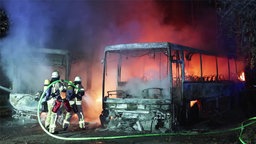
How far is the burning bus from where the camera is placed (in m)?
8.14

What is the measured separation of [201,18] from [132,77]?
63.0ft

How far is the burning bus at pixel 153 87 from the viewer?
814cm

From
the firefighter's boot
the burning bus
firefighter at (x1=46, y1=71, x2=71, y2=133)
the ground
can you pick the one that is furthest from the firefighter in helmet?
the burning bus

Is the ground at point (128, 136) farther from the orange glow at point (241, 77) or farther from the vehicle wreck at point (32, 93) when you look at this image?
the orange glow at point (241, 77)

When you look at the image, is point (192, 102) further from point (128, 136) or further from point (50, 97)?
point (50, 97)

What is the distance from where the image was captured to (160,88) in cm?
845

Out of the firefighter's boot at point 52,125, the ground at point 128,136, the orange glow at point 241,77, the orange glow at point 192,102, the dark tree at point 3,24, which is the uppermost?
the dark tree at point 3,24

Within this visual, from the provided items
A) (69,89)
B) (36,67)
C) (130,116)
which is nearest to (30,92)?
(36,67)

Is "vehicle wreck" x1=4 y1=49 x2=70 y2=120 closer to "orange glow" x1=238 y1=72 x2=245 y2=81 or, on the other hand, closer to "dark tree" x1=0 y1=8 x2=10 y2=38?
"dark tree" x1=0 y1=8 x2=10 y2=38

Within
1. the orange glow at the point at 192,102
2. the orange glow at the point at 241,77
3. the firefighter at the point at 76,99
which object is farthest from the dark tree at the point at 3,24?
the orange glow at the point at 241,77

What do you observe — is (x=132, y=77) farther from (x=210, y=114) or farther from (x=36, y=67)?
(x=36, y=67)

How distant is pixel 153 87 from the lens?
870 centimetres

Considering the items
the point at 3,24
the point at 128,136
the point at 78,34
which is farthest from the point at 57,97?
the point at 78,34

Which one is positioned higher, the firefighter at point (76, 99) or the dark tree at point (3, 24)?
the dark tree at point (3, 24)
